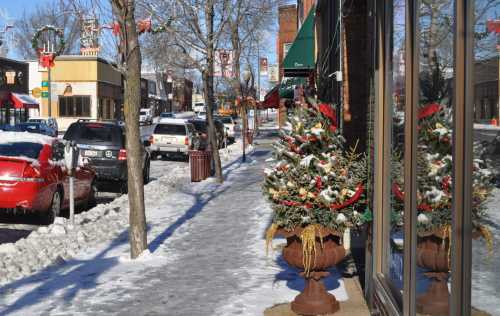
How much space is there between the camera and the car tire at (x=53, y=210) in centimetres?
1190

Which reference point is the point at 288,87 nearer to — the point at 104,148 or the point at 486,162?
the point at 104,148

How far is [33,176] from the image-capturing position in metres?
11.3

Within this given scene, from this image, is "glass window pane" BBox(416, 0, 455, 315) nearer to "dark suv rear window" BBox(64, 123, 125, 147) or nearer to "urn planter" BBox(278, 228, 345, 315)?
"urn planter" BBox(278, 228, 345, 315)

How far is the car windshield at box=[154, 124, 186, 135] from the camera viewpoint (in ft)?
92.6

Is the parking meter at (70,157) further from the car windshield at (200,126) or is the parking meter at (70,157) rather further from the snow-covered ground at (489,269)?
the car windshield at (200,126)

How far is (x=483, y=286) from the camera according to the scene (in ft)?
9.55

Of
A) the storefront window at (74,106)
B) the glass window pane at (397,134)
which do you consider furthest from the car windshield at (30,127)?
the glass window pane at (397,134)

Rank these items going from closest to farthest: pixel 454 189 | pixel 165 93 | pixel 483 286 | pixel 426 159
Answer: pixel 483 286 → pixel 454 189 → pixel 426 159 → pixel 165 93

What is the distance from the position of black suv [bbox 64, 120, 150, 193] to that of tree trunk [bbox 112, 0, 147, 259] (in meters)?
8.00

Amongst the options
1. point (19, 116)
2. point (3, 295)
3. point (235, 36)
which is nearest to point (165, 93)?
point (19, 116)

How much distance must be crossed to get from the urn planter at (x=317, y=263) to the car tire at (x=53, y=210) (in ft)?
22.5

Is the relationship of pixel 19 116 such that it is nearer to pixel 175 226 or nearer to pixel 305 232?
pixel 175 226

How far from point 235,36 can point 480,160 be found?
73.7 feet

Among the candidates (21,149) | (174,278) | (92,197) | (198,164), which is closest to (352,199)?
(174,278)
